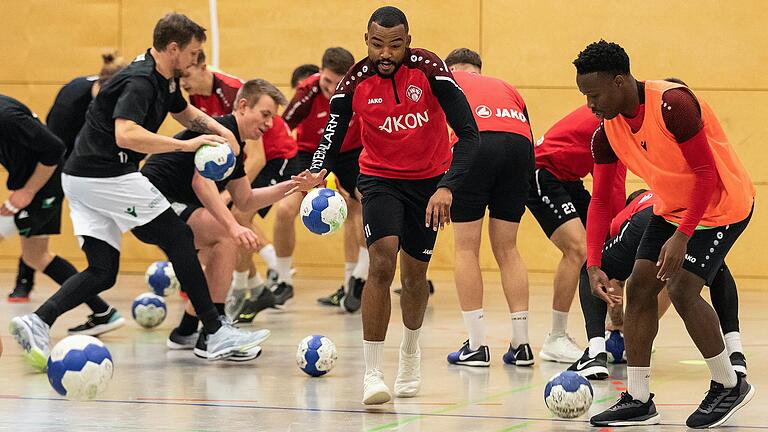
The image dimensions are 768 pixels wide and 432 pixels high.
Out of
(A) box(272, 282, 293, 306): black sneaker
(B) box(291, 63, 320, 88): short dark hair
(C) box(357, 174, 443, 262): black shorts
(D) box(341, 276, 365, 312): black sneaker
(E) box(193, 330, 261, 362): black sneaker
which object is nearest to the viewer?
(C) box(357, 174, 443, 262): black shorts

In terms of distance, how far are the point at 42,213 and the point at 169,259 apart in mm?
2164

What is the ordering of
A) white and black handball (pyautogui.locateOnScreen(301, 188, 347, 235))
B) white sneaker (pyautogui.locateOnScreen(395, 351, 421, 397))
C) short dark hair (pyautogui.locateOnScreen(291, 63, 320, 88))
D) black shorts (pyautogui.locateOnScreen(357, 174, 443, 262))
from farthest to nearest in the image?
short dark hair (pyautogui.locateOnScreen(291, 63, 320, 88)) → white sneaker (pyautogui.locateOnScreen(395, 351, 421, 397)) → white and black handball (pyautogui.locateOnScreen(301, 188, 347, 235)) → black shorts (pyautogui.locateOnScreen(357, 174, 443, 262))

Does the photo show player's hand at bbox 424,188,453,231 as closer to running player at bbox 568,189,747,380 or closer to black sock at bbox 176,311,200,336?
running player at bbox 568,189,747,380

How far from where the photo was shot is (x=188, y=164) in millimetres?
7340

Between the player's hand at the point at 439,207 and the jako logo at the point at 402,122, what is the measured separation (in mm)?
441

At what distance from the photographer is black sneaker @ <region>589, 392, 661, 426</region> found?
5.14 m

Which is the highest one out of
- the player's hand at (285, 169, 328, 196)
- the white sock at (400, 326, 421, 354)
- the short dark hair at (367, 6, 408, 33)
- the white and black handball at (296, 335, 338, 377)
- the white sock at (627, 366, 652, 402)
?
the short dark hair at (367, 6, 408, 33)

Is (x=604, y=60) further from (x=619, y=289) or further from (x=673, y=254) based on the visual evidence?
(x=619, y=289)

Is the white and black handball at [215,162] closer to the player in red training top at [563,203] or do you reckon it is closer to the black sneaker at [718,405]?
the player in red training top at [563,203]

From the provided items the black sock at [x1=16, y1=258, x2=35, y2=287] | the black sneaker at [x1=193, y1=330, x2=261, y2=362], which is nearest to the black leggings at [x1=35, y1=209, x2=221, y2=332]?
the black sneaker at [x1=193, y1=330, x2=261, y2=362]

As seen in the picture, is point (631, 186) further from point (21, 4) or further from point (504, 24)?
point (21, 4)

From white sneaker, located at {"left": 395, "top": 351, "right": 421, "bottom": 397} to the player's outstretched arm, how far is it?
1783 millimetres

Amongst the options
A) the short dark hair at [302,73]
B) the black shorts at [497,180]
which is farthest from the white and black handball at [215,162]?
the short dark hair at [302,73]

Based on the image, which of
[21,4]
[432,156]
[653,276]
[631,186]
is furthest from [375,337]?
[21,4]
